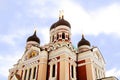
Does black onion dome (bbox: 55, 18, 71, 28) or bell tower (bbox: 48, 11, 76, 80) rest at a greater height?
black onion dome (bbox: 55, 18, 71, 28)

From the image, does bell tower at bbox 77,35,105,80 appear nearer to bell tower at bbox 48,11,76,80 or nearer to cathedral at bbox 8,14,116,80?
cathedral at bbox 8,14,116,80

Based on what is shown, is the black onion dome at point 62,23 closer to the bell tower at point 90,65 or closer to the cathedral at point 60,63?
the cathedral at point 60,63

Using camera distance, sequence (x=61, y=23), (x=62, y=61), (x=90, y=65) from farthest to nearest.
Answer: (x=61, y=23) → (x=90, y=65) → (x=62, y=61)

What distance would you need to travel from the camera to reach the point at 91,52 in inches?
945

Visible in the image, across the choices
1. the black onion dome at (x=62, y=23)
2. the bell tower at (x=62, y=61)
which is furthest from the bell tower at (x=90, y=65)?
the black onion dome at (x=62, y=23)

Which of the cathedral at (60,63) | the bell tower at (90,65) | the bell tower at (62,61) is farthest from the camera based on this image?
the bell tower at (90,65)

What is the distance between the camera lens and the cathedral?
72.8 ft

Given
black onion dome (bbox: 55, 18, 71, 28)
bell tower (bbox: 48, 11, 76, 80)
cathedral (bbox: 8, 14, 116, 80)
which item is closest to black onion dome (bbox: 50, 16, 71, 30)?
black onion dome (bbox: 55, 18, 71, 28)

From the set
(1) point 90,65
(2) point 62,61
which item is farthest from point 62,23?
(1) point 90,65

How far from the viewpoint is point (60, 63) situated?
22125mm

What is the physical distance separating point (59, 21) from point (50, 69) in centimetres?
861

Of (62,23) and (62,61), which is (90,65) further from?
(62,23)

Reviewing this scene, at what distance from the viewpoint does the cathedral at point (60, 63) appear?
2220cm

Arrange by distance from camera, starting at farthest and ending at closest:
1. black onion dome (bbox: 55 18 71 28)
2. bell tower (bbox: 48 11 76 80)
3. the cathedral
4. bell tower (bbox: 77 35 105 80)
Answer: black onion dome (bbox: 55 18 71 28)
bell tower (bbox: 77 35 105 80)
the cathedral
bell tower (bbox: 48 11 76 80)
